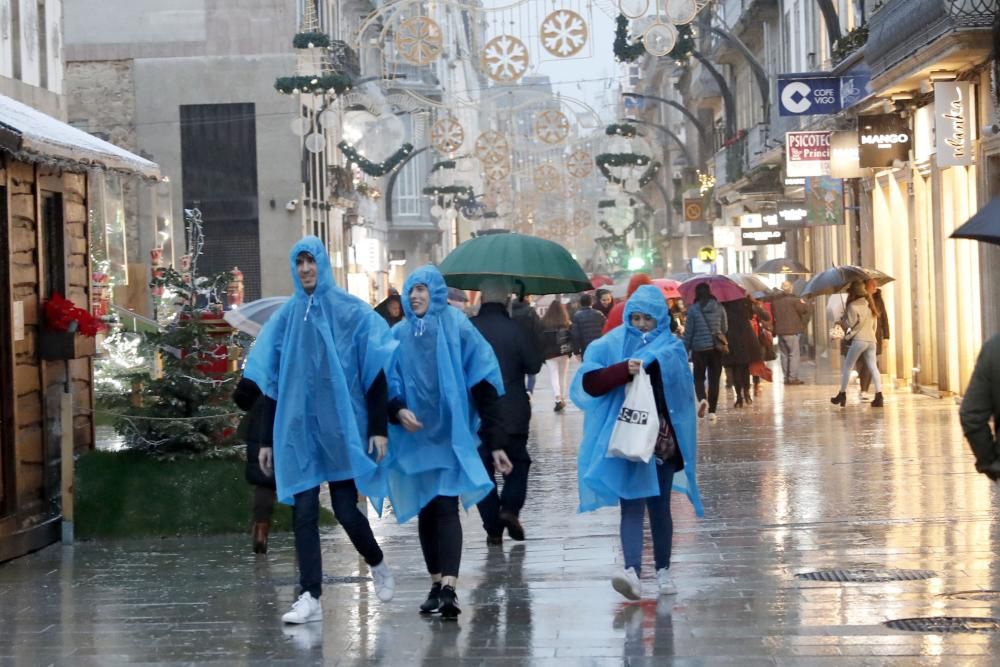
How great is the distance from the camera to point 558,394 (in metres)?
26.8

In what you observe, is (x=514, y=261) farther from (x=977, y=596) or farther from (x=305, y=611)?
(x=977, y=596)

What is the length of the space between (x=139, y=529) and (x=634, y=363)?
5.17 metres

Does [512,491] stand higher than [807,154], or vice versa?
[807,154]

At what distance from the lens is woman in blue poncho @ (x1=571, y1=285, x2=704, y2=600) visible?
988 centimetres

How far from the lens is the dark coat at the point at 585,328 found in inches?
1093

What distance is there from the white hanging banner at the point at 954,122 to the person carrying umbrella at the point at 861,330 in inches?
76.5

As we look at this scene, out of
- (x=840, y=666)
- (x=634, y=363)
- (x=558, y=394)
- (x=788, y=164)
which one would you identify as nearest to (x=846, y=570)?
(x=634, y=363)

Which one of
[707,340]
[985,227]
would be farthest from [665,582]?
[707,340]

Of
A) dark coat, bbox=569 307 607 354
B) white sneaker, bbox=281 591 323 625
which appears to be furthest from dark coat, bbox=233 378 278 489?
dark coat, bbox=569 307 607 354

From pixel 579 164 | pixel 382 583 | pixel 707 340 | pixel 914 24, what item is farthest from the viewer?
pixel 579 164

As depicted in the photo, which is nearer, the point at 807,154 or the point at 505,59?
the point at 505,59

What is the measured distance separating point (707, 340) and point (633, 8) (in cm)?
420

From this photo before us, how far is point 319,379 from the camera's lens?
930 cm

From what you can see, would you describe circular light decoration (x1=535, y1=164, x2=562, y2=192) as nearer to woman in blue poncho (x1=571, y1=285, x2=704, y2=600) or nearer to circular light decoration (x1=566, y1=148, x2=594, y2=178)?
circular light decoration (x1=566, y1=148, x2=594, y2=178)
